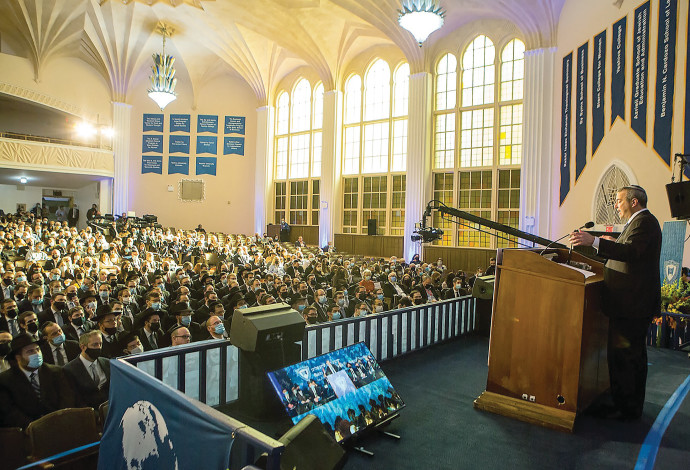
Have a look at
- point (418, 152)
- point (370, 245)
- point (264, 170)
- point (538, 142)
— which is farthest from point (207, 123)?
point (538, 142)

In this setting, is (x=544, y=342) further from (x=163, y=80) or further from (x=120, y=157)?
(x=120, y=157)

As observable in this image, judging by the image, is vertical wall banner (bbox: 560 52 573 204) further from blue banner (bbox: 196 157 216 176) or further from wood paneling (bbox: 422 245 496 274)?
blue banner (bbox: 196 157 216 176)

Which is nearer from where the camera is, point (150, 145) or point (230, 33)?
point (230, 33)

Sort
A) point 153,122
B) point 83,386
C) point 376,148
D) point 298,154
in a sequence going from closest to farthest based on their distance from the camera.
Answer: point 83,386 → point 376,148 → point 298,154 → point 153,122

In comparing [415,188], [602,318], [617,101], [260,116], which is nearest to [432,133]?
[415,188]

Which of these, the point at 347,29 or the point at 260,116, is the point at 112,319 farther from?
the point at 260,116

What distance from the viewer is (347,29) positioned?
19.8 m

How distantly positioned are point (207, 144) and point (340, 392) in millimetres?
24844

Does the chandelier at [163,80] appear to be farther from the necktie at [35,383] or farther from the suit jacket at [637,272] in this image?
the suit jacket at [637,272]

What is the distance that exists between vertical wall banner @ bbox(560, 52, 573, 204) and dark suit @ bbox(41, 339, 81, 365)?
12.7 m

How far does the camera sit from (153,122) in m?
25.5

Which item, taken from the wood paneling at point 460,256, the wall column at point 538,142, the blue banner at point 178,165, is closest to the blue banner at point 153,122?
the blue banner at point 178,165

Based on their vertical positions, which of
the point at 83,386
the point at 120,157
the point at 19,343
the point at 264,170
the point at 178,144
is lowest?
the point at 83,386

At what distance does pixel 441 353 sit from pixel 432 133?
48.2 feet
